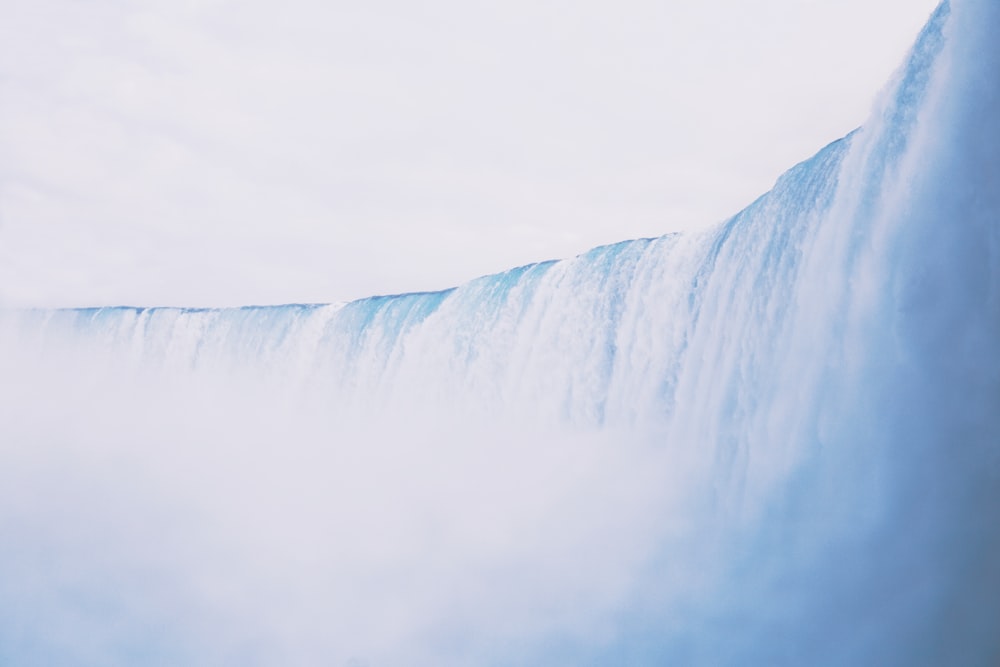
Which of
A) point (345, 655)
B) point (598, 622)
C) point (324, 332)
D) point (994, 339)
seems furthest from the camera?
point (324, 332)

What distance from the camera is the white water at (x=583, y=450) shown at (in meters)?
4.71

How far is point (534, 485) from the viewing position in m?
8.66

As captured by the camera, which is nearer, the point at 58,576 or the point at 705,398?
the point at 705,398

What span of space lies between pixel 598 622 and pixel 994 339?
4.29 meters

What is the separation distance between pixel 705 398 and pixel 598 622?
2.36 meters

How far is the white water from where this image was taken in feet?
15.4

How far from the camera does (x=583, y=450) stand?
7977 millimetres

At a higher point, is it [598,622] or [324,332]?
[324,332]

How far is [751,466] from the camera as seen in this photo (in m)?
5.95

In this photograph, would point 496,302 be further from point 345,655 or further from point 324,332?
point 345,655

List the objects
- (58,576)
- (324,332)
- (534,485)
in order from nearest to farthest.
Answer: (534,485) < (324,332) < (58,576)

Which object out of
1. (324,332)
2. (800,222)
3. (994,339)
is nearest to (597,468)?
(800,222)

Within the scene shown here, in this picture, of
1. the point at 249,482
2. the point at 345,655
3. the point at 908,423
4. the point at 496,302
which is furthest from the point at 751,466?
the point at 249,482

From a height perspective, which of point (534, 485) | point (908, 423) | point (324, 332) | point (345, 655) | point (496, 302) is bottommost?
point (908, 423)
